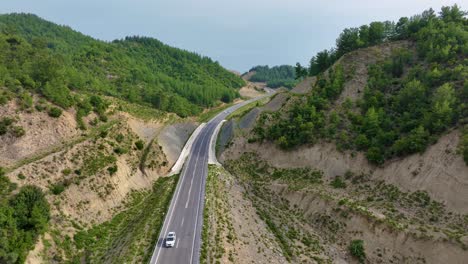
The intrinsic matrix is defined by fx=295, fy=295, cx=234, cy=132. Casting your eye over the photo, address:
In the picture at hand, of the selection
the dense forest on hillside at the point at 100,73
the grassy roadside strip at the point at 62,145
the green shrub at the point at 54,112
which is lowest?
the grassy roadside strip at the point at 62,145

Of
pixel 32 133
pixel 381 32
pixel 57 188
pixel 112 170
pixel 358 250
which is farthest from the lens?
pixel 381 32

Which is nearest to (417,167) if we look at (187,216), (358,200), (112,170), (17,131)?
(358,200)

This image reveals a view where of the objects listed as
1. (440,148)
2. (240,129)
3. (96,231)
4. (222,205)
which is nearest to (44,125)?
(96,231)

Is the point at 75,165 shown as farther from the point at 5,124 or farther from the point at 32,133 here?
the point at 5,124

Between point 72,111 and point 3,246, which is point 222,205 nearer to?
point 3,246

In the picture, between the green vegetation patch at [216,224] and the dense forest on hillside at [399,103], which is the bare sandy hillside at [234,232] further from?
the dense forest on hillside at [399,103]

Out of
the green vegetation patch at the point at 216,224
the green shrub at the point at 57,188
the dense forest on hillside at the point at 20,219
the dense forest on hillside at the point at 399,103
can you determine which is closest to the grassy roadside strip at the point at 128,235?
the dense forest on hillside at the point at 20,219

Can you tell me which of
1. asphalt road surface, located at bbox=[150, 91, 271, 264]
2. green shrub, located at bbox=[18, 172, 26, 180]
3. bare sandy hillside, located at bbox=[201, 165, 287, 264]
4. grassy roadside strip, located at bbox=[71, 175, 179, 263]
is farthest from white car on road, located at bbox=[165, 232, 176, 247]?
green shrub, located at bbox=[18, 172, 26, 180]
